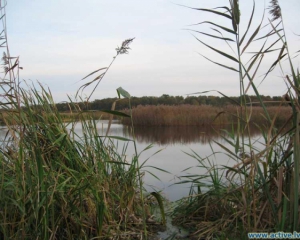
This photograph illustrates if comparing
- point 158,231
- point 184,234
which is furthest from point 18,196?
point 184,234

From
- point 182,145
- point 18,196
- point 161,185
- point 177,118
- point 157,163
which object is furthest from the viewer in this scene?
point 177,118

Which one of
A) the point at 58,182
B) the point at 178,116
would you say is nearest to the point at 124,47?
the point at 58,182

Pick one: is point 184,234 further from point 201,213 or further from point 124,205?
point 124,205

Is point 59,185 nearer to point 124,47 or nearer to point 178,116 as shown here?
point 124,47

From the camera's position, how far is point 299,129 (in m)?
1.05

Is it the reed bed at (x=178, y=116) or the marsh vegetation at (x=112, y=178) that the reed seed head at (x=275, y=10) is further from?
the reed bed at (x=178, y=116)

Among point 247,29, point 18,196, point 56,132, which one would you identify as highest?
point 247,29

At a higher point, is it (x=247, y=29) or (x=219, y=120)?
(x=247, y=29)

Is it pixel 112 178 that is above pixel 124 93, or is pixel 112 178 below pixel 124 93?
below

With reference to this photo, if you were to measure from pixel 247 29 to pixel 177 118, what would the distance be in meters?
6.11

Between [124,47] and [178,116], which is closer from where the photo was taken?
[124,47]

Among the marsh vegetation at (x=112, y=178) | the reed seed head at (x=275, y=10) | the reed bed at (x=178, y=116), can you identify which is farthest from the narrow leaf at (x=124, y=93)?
the reed bed at (x=178, y=116)

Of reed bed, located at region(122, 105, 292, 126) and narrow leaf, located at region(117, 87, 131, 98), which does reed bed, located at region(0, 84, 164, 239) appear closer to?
narrow leaf, located at region(117, 87, 131, 98)

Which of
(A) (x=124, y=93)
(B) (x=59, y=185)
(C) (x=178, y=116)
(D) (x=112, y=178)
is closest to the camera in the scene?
(A) (x=124, y=93)
